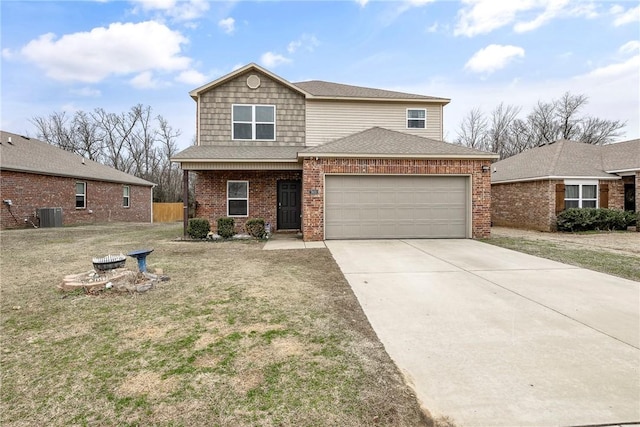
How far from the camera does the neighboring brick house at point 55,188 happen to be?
49.8ft

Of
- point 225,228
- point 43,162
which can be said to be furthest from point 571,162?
point 43,162

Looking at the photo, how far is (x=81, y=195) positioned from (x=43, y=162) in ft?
8.26

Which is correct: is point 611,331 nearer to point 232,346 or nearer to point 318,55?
point 232,346

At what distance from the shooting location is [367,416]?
2.24 meters

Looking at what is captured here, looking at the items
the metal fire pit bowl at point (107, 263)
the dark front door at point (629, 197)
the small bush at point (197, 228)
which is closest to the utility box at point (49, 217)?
the small bush at point (197, 228)

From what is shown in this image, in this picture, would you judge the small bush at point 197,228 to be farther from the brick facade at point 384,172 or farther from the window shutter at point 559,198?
the window shutter at point 559,198

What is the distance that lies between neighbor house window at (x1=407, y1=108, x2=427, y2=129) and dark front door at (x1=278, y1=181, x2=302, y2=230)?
586cm

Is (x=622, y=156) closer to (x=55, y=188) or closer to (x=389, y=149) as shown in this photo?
(x=389, y=149)

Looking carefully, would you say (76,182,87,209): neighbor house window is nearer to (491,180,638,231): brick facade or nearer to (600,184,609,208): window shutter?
(491,180,638,231): brick facade

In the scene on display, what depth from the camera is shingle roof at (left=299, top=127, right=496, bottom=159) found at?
1066cm

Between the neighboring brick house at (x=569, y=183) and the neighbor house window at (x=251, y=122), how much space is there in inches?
484

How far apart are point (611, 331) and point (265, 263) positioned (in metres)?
5.88

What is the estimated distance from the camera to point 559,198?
561 inches

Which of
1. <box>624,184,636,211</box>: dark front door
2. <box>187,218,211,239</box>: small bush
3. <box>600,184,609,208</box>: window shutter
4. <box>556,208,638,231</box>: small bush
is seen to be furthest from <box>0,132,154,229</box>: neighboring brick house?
<box>624,184,636,211</box>: dark front door
